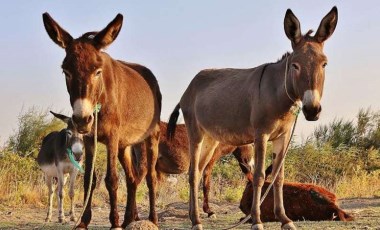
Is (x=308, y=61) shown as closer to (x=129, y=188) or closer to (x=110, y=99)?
(x=110, y=99)

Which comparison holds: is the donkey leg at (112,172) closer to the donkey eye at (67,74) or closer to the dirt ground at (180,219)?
the donkey eye at (67,74)

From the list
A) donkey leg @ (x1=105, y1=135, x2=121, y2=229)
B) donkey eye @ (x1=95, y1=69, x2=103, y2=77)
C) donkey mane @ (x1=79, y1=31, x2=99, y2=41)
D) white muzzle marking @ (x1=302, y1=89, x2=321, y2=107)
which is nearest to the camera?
white muzzle marking @ (x1=302, y1=89, x2=321, y2=107)

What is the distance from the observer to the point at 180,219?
1067 cm

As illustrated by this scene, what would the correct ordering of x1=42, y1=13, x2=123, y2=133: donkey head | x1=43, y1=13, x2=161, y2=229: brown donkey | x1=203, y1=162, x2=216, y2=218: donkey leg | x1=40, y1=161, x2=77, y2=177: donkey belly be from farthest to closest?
x1=40, y1=161, x2=77, y2=177: donkey belly, x1=203, y1=162, x2=216, y2=218: donkey leg, x1=43, y1=13, x2=161, y2=229: brown donkey, x1=42, y1=13, x2=123, y2=133: donkey head

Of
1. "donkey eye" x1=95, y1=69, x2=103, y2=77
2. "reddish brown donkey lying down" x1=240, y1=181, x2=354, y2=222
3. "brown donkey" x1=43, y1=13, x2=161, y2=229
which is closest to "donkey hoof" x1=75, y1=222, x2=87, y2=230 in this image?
"brown donkey" x1=43, y1=13, x2=161, y2=229

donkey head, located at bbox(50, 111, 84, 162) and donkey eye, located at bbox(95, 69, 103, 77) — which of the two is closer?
donkey eye, located at bbox(95, 69, 103, 77)

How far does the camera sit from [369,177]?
66.0ft

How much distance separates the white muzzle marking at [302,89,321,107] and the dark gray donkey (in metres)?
6.19

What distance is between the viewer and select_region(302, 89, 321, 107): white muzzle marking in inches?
250

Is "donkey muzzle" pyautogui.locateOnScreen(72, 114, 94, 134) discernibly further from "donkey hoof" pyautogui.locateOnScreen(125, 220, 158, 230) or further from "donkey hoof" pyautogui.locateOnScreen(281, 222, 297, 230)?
"donkey hoof" pyautogui.locateOnScreen(281, 222, 297, 230)

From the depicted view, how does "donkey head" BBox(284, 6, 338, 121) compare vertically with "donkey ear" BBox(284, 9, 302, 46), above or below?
below

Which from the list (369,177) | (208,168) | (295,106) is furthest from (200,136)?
(369,177)

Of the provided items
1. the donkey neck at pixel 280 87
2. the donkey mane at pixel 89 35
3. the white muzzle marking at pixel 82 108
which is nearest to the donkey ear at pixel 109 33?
the donkey mane at pixel 89 35

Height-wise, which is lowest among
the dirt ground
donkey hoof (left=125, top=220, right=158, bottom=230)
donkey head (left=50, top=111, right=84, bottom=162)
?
donkey hoof (left=125, top=220, right=158, bottom=230)
